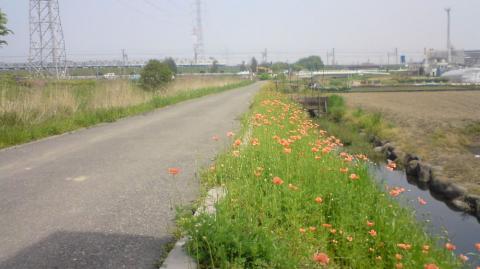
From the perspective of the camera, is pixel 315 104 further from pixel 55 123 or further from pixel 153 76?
pixel 55 123

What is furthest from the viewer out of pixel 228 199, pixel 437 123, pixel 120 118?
pixel 437 123

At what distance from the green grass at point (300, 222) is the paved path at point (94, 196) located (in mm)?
615

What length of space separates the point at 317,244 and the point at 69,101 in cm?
1192

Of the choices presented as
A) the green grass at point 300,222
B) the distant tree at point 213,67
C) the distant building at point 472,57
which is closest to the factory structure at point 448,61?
the distant building at point 472,57

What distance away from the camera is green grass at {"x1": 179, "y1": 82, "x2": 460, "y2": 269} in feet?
10.7

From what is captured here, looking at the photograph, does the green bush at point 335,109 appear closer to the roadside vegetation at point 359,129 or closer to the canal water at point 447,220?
the roadside vegetation at point 359,129

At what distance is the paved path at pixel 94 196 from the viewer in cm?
376

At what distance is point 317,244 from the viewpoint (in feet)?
12.9

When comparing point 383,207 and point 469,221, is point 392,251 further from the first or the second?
point 469,221

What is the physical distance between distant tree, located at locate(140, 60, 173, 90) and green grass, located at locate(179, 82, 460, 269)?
21769 millimetres

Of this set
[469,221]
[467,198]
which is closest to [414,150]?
[467,198]

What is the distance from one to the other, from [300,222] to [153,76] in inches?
960

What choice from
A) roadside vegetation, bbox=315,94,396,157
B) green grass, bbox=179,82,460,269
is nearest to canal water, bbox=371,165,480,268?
green grass, bbox=179,82,460,269

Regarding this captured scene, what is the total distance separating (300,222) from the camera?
13.8 feet
